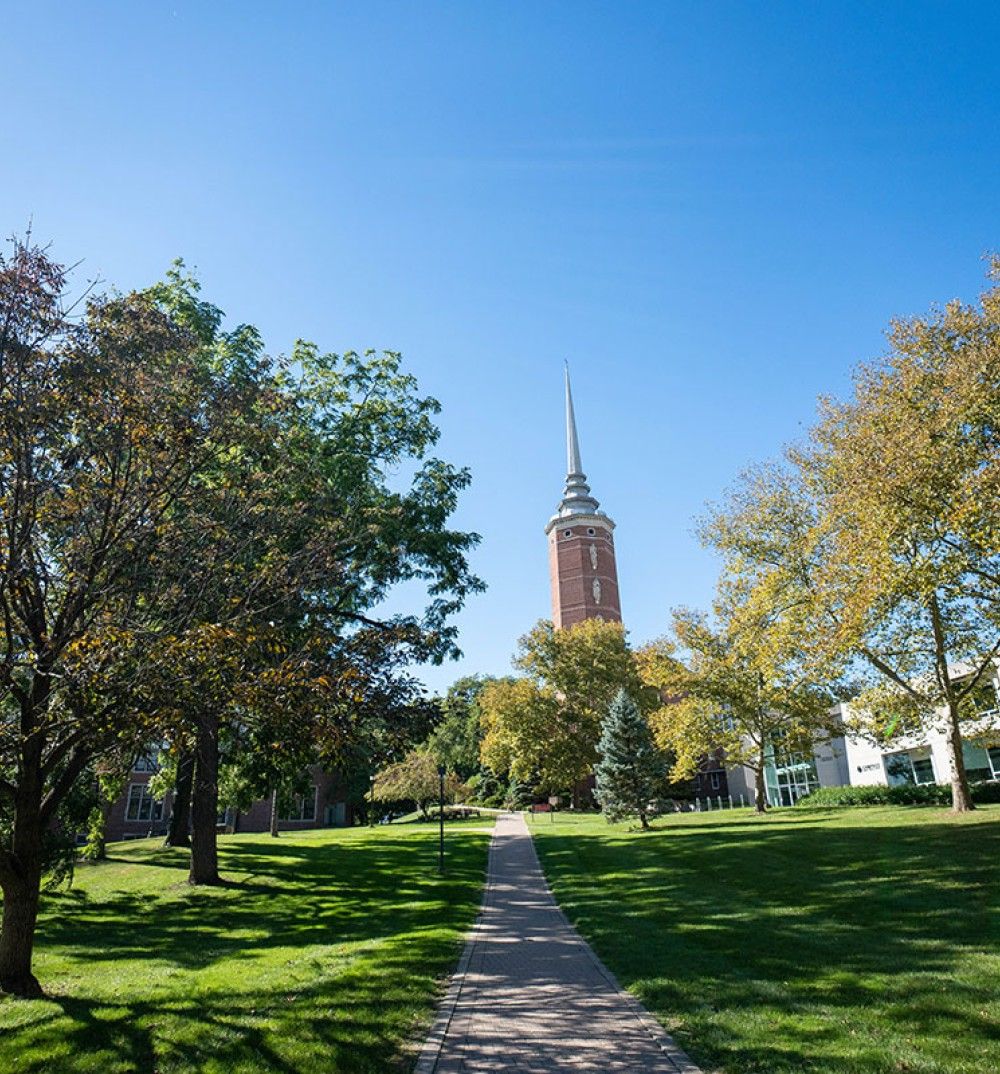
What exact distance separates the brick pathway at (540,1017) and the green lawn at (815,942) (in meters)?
0.33

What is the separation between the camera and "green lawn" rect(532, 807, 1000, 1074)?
21.0 ft

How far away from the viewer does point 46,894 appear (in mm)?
17406

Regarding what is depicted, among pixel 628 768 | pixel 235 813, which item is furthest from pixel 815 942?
pixel 235 813

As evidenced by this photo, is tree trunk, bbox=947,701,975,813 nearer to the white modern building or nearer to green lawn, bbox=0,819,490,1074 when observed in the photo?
the white modern building

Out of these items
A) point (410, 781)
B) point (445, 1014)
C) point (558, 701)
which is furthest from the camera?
point (558, 701)

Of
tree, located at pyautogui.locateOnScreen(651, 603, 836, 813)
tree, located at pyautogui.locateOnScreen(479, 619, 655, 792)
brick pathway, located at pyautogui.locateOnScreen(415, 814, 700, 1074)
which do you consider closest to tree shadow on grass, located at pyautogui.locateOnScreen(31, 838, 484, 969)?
brick pathway, located at pyautogui.locateOnScreen(415, 814, 700, 1074)

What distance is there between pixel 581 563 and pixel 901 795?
43601 mm

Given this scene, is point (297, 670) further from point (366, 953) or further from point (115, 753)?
point (366, 953)

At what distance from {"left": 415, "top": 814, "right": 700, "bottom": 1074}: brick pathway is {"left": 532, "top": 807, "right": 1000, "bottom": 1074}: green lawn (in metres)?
0.33

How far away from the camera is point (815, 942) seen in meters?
10.1

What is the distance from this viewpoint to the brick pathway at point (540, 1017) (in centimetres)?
640

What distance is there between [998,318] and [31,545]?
21.8 m

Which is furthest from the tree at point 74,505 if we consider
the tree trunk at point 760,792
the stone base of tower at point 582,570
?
the stone base of tower at point 582,570

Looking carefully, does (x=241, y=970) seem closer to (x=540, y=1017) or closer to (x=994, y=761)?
(x=540, y=1017)
